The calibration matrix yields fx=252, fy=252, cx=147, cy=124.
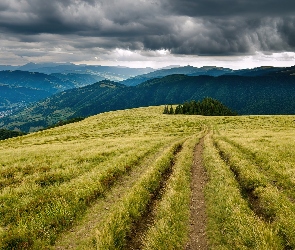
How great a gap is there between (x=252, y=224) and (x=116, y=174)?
11.1 m

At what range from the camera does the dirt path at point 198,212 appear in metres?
10.9

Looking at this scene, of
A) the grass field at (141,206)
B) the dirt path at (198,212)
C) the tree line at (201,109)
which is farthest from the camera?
the tree line at (201,109)

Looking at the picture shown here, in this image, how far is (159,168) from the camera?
21.1 meters

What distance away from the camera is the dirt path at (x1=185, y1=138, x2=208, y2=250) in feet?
35.7

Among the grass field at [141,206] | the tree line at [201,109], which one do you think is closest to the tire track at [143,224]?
the grass field at [141,206]

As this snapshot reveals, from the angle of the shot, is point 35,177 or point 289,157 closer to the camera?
point 35,177

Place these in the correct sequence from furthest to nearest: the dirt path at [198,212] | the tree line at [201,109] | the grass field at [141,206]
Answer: the tree line at [201,109]
the dirt path at [198,212]
the grass field at [141,206]

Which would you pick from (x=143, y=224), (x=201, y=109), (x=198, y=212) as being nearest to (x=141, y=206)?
(x=143, y=224)

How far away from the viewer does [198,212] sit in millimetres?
13625

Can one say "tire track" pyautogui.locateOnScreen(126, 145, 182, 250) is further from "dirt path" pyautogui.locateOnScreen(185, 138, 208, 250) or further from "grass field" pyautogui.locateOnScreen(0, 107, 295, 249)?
"dirt path" pyautogui.locateOnScreen(185, 138, 208, 250)

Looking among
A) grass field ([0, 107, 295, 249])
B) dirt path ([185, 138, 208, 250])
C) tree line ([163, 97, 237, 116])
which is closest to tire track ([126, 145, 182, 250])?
grass field ([0, 107, 295, 249])

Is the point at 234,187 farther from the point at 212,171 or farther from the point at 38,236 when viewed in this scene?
the point at 38,236

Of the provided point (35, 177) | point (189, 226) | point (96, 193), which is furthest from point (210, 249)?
point (35, 177)

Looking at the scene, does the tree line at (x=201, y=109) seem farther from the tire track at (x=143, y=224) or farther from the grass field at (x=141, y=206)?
the tire track at (x=143, y=224)
